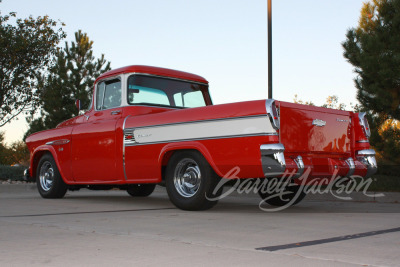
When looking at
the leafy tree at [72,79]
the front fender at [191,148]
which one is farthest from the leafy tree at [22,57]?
the front fender at [191,148]

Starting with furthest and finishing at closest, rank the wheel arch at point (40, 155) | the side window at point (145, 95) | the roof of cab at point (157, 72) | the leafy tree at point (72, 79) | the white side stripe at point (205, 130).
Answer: the leafy tree at point (72, 79) < the wheel arch at point (40, 155) < the roof of cab at point (157, 72) < the side window at point (145, 95) < the white side stripe at point (205, 130)

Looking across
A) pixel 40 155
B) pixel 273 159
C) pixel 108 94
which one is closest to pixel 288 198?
pixel 273 159

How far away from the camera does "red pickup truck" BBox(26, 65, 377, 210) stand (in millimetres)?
6594

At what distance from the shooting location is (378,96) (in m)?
12.3

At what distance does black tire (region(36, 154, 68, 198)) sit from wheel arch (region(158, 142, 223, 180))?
2.84 meters

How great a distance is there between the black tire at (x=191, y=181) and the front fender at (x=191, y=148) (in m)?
0.13

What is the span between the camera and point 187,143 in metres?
7.22

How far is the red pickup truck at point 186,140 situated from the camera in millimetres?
6594

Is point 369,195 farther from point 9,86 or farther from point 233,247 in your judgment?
point 9,86

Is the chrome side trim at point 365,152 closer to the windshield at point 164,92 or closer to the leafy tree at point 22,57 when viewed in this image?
the windshield at point 164,92

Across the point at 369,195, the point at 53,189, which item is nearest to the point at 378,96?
the point at 369,195

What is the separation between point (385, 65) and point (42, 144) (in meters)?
7.67

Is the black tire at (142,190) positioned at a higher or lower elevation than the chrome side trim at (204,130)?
lower

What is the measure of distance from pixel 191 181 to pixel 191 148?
0.55 metres
